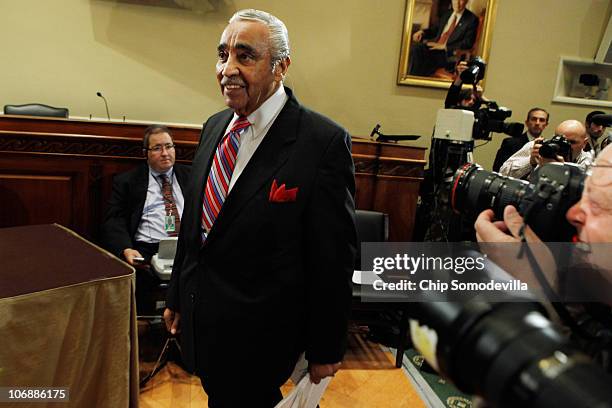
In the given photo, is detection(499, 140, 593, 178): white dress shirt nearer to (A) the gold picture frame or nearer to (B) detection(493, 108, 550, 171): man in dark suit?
(B) detection(493, 108, 550, 171): man in dark suit

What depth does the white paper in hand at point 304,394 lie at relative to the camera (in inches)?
54.5

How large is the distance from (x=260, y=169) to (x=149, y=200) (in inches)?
71.3

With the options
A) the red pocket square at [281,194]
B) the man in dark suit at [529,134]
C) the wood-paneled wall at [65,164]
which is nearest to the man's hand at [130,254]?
the wood-paneled wall at [65,164]

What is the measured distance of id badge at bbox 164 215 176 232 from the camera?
2.93 meters

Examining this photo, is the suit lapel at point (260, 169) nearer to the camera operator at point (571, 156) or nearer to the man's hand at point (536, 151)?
the man's hand at point (536, 151)

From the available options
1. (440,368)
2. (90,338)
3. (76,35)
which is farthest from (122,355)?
(76,35)

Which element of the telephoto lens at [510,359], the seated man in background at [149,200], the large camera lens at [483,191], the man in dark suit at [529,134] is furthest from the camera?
the man in dark suit at [529,134]

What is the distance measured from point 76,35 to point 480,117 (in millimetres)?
3706

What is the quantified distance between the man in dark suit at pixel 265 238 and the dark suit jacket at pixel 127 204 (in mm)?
1552

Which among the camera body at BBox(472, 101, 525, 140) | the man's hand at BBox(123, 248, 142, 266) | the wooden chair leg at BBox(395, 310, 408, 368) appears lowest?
the wooden chair leg at BBox(395, 310, 408, 368)

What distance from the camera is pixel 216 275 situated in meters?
1.37

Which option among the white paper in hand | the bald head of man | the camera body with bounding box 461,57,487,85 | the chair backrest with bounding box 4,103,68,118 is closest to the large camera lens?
the white paper in hand

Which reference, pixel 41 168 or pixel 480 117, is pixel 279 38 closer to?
pixel 480 117

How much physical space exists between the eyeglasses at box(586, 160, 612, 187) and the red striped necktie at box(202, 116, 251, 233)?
97 centimetres
